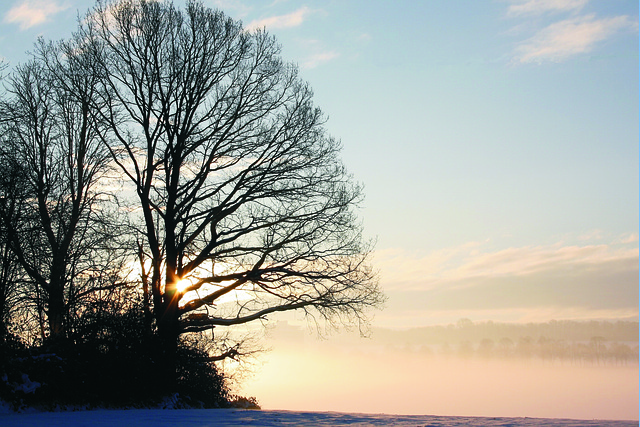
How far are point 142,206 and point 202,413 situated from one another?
971 centimetres

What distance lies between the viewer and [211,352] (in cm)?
2159

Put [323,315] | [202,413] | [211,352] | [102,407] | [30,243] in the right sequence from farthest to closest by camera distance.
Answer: [211,352] → [323,315] → [30,243] → [102,407] → [202,413]

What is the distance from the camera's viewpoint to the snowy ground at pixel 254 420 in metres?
9.73

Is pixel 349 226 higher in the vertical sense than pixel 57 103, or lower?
lower

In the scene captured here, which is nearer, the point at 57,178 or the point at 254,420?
the point at 254,420

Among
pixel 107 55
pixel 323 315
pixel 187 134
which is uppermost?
pixel 107 55

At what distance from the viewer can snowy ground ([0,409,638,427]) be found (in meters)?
9.73

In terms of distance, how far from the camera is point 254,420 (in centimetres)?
1061

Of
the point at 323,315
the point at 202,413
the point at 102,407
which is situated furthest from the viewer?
the point at 323,315

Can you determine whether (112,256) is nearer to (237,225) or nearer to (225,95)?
(237,225)

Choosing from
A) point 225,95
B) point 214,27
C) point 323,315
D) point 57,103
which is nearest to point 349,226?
point 323,315

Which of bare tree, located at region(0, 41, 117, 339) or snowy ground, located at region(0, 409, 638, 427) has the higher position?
bare tree, located at region(0, 41, 117, 339)

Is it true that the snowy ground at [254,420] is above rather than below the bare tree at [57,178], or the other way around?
below

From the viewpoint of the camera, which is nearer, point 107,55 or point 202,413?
point 202,413
